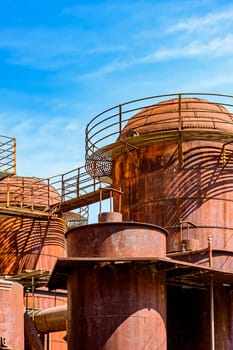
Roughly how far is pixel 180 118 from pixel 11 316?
9407mm

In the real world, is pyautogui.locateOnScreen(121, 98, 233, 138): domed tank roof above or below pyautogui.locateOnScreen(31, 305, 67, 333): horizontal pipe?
above

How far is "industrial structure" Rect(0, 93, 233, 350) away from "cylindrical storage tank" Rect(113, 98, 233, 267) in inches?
1.4

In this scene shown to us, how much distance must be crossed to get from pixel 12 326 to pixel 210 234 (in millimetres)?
7807

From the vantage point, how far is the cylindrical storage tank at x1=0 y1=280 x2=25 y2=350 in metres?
21.0

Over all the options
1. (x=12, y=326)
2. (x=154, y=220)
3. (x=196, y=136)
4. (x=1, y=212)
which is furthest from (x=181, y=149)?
(x=1, y=212)

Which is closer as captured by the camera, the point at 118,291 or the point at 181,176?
the point at 118,291

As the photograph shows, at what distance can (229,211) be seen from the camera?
26391mm

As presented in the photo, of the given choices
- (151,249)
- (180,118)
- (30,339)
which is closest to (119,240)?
(151,249)

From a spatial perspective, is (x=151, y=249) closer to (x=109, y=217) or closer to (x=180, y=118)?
(x=109, y=217)

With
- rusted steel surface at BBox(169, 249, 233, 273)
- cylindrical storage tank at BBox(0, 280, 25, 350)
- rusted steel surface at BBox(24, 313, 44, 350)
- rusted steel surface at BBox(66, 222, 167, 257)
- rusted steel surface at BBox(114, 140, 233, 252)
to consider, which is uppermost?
rusted steel surface at BBox(114, 140, 233, 252)

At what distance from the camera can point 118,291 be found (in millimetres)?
21797

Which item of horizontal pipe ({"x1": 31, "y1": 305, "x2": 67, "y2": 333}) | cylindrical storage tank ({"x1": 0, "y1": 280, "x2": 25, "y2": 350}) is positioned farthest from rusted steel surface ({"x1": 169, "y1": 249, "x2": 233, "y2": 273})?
horizontal pipe ({"x1": 31, "y1": 305, "x2": 67, "y2": 333})

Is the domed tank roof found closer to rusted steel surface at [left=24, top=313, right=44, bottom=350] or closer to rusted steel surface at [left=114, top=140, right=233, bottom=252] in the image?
rusted steel surface at [left=114, top=140, right=233, bottom=252]

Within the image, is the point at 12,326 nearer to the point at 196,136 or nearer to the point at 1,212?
the point at 196,136
